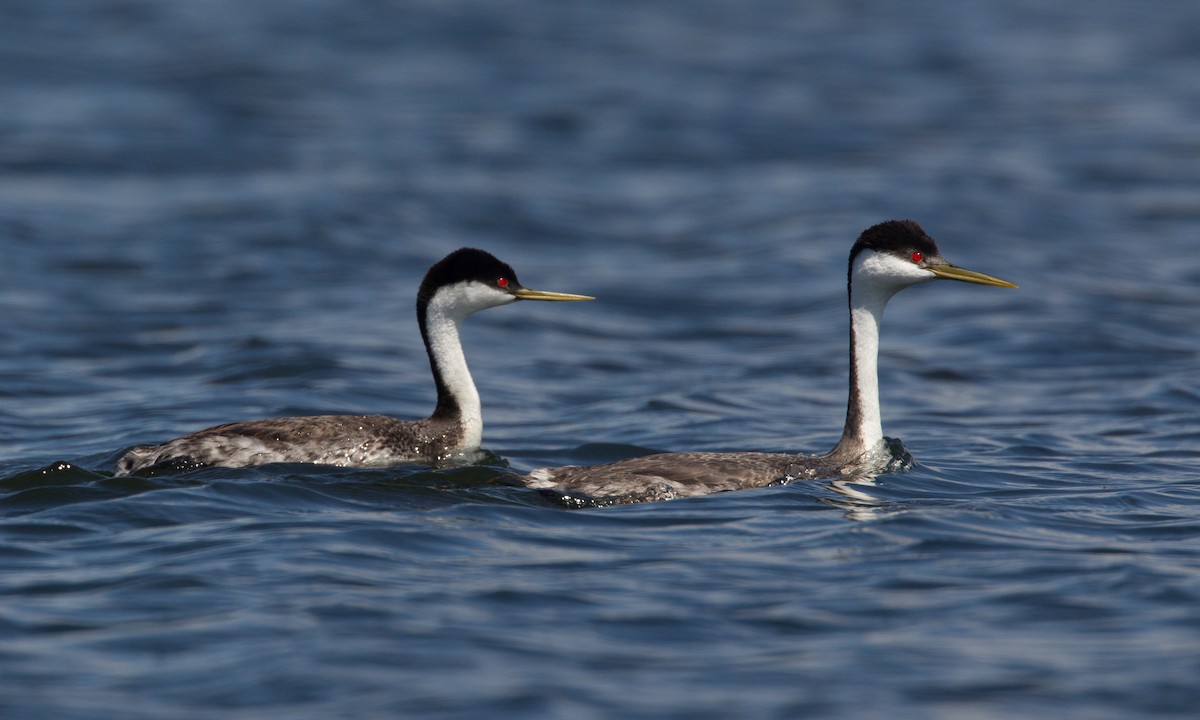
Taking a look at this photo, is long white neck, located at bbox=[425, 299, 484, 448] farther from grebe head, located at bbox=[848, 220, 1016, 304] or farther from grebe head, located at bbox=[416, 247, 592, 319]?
grebe head, located at bbox=[848, 220, 1016, 304]

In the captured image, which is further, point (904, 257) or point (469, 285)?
point (469, 285)

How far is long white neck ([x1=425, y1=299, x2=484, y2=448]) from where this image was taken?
12812 mm

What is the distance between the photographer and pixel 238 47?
34.0 meters

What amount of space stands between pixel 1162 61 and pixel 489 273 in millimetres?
25066

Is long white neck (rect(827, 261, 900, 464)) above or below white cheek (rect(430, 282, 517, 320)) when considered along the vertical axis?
below

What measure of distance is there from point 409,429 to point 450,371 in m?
0.68

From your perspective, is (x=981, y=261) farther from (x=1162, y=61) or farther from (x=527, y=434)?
(x=1162, y=61)

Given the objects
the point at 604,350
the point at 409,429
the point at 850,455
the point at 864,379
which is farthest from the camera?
the point at 604,350

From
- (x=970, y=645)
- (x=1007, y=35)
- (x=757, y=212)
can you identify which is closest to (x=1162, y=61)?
(x=1007, y=35)

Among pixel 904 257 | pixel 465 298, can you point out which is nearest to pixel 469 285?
pixel 465 298

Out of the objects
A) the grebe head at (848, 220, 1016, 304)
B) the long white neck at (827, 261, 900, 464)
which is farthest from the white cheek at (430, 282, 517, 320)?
the grebe head at (848, 220, 1016, 304)

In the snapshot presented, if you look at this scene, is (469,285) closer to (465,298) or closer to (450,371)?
(465,298)

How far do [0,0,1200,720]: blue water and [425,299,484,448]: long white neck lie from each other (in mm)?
567

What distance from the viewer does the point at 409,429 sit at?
12492 mm
